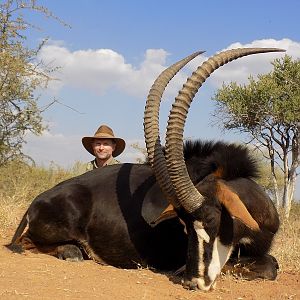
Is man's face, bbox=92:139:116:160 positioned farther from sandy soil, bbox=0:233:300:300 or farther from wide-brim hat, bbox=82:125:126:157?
sandy soil, bbox=0:233:300:300

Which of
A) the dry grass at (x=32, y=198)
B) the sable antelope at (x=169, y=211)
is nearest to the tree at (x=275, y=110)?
the dry grass at (x=32, y=198)

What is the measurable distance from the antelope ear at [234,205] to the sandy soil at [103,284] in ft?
2.06

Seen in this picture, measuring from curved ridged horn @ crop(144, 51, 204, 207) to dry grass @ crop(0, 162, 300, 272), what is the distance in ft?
5.90

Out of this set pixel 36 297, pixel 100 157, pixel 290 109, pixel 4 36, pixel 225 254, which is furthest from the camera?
pixel 290 109

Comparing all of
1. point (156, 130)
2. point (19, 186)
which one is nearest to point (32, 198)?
point (19, 186)

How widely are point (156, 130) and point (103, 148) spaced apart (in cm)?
328

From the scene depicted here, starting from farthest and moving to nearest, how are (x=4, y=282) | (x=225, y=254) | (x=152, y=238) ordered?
1. (x=152, y=238)
2. (x=225, y=254)
3. (x=4, y=282)

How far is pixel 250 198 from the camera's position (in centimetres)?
558

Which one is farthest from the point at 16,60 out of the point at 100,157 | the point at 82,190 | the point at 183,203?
the point at 183,203

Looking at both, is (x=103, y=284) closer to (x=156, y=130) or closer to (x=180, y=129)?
(x=180, y=129)

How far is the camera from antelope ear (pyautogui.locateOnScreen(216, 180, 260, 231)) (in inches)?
192

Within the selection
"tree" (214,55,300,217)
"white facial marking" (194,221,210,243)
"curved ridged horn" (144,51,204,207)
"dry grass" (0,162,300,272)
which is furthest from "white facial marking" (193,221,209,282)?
"tree" (214,55,300,217)

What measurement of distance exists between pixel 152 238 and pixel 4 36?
23.1ft

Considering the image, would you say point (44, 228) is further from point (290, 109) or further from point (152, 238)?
point (290, 109)
